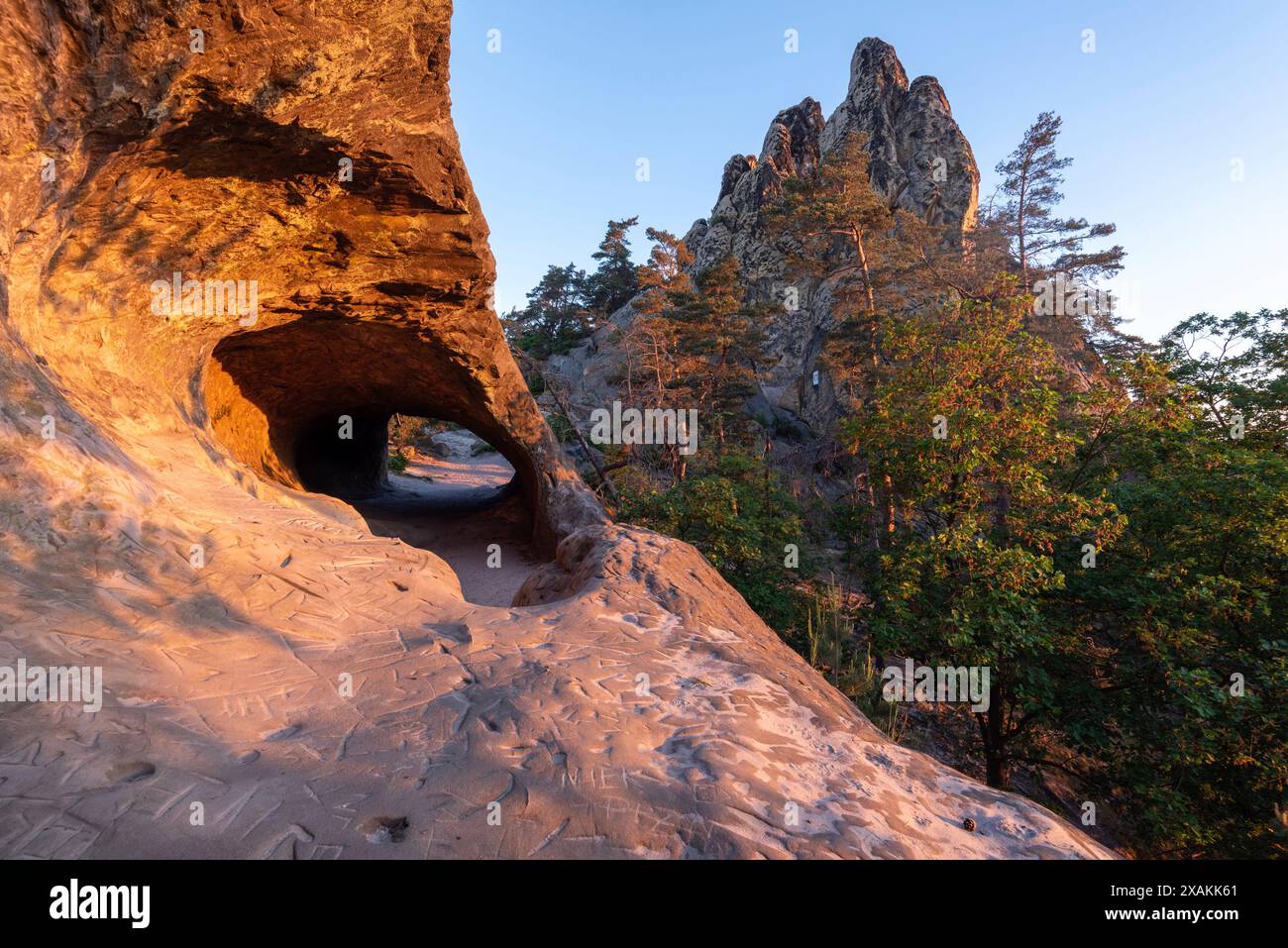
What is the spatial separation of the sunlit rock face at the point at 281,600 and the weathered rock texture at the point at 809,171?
21.6m

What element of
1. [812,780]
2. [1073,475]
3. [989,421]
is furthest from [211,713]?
[1073,475]

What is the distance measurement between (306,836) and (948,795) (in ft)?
9.70

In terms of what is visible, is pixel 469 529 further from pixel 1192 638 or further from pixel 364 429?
pixel 1192 638

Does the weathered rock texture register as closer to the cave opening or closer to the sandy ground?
the sandy ground

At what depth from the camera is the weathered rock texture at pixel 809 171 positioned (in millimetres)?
31766

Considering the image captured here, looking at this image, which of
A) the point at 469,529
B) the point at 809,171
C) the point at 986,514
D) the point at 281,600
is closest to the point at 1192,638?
the point at 986,514

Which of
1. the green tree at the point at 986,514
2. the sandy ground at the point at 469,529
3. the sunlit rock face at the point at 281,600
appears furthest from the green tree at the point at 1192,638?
the sandy ground at the point at 469,529

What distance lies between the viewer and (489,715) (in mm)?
2893

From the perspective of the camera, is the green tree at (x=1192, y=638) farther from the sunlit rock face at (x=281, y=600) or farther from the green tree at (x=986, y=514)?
the sunlit rock face at (x=281, y=600)

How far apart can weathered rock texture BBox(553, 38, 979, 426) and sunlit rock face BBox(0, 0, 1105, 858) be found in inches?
852

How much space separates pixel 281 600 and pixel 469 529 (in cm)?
1083

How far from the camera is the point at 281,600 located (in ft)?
11.8

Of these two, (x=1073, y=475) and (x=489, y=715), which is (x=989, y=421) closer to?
(x=1073, y=475)

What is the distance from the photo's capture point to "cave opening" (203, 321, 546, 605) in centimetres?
1036
